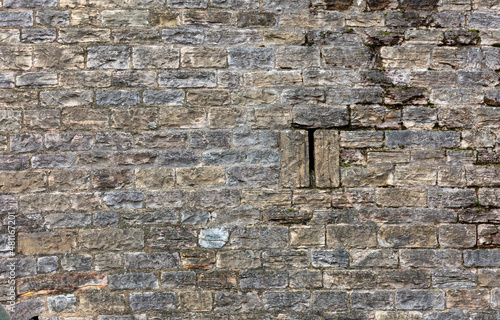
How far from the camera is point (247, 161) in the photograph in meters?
2.84

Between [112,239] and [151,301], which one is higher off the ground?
[112,239]

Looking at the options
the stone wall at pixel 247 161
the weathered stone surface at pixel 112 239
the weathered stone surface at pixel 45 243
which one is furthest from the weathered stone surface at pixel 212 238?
the weathered stone surface at pixel 45 243

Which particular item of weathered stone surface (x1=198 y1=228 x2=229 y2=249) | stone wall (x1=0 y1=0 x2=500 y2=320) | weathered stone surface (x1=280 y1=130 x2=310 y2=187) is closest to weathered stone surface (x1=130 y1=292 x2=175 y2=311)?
stone wall (x1=0 y1=0 x2=500 y2=320)

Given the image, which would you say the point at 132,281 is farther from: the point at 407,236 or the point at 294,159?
the point at 407,236

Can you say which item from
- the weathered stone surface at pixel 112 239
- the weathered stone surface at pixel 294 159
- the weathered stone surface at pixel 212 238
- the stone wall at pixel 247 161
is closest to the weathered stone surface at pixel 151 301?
the stone wall at pixel 247 161

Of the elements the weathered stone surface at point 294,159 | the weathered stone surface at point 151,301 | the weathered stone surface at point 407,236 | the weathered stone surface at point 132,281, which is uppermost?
the weathered stone surface at point 294,159

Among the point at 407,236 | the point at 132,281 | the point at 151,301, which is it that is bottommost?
the point at 151,301

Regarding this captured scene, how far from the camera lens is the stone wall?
9.09 feet

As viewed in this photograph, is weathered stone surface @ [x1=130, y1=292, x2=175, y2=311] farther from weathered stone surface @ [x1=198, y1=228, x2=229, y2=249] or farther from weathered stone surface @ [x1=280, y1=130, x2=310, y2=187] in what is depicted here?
weathered stone surface @ [x1=280, y1=130, x2=310, y2=187]

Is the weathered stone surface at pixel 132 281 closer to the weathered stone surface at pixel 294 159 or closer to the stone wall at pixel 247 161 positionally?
the stone wall at pixel 247 161

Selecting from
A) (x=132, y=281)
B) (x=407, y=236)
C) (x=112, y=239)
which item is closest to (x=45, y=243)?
(x=112, y=239)

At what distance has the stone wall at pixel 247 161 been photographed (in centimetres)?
277

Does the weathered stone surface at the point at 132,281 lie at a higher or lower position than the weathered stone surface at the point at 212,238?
lower

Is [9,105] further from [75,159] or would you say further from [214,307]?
[214,307]
